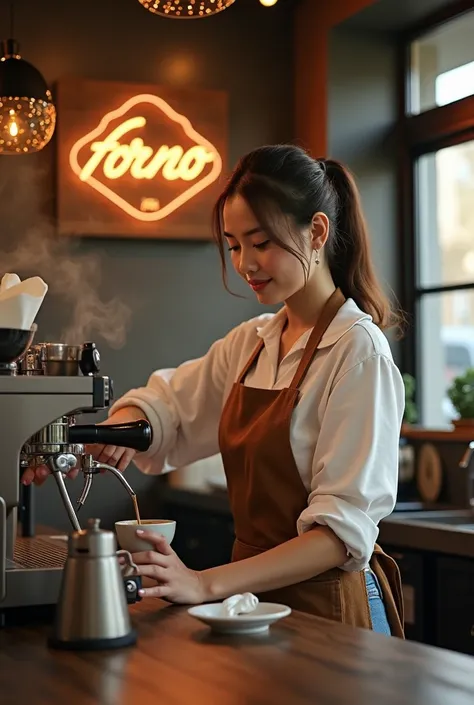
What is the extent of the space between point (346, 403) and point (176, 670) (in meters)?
0.69

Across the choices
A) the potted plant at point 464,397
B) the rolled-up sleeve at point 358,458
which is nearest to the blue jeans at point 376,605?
the rolled-up sleeve at point 358,458

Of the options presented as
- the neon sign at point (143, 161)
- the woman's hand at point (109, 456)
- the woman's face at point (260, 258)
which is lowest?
the woman's hand at point (109, 456)

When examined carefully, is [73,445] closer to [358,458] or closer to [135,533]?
[135,533]

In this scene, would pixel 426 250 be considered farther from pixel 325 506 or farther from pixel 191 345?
pixel 325 506

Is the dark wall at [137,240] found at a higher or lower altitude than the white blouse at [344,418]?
higher

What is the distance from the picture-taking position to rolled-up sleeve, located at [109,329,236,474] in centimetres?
231

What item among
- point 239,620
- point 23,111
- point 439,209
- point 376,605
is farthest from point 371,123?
point 239,620

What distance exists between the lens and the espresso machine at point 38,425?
1498mm

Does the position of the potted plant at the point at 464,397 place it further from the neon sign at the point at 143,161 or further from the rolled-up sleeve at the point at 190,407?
the rolled-up sleeve at the point at 190,407

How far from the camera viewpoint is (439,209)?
4340 millimetres

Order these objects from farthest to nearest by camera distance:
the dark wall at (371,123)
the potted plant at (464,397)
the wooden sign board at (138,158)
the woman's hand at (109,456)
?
the dark wall at (371,123)
the wooden sign board at (138,158)
the potted plant at (464,397)
the woman's hand at (109,456)

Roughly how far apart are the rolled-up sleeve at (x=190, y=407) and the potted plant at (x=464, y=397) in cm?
164

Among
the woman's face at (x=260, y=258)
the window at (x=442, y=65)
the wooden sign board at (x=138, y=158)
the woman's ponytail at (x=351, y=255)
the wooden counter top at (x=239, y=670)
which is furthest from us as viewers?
the wooden sign board at (x=138, y=158)

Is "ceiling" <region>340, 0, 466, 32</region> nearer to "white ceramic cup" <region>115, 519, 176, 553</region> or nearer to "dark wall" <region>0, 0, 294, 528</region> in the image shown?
"dark wall" <region>0, 0, 294, 528</region>
